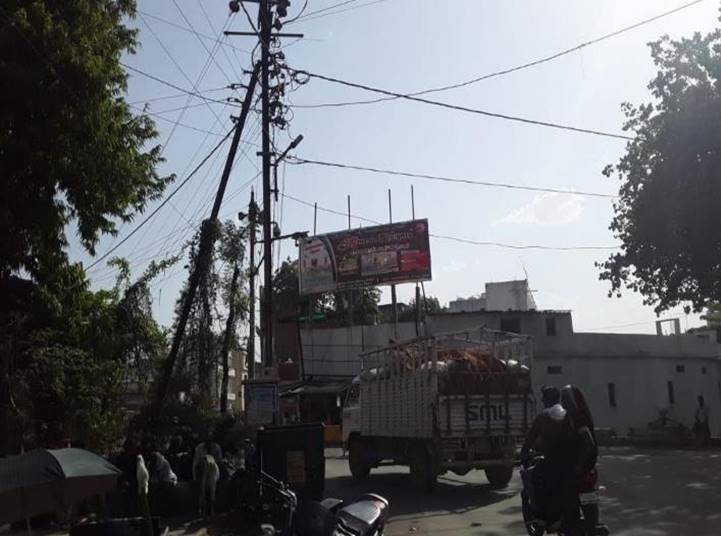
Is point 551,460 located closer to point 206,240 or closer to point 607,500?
point 607,500

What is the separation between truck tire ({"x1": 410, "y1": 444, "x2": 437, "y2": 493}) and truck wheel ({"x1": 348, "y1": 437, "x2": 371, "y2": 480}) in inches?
124

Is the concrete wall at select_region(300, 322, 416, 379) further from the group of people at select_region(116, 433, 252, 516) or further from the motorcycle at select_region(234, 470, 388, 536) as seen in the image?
the motorcycle at select_region(234, 470, 388, 536)

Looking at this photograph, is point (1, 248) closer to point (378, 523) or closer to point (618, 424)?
point (378, 523)

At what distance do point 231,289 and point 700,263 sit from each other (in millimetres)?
13607

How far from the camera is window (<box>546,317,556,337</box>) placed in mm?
37062

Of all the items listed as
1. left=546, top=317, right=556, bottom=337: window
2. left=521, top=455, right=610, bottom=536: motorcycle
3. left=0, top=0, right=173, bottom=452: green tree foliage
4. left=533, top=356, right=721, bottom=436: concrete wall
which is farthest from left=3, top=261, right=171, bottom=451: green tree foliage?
left=546, top=317, right=556, bottom=337: window

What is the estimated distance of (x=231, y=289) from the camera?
21.6 m

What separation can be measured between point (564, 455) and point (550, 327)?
30.0 meters

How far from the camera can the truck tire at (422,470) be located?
14906 mm

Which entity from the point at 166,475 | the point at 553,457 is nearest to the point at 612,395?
the point at 166,475

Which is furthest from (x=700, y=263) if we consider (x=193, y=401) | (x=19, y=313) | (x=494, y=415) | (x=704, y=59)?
(x=19, y=313)

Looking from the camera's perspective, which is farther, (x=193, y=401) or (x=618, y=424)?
(x=618, y=424)

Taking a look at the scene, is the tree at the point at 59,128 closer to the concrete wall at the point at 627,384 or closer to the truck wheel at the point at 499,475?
the truck wheel at the point at 499,475

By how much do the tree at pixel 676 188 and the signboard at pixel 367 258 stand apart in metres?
13.7
